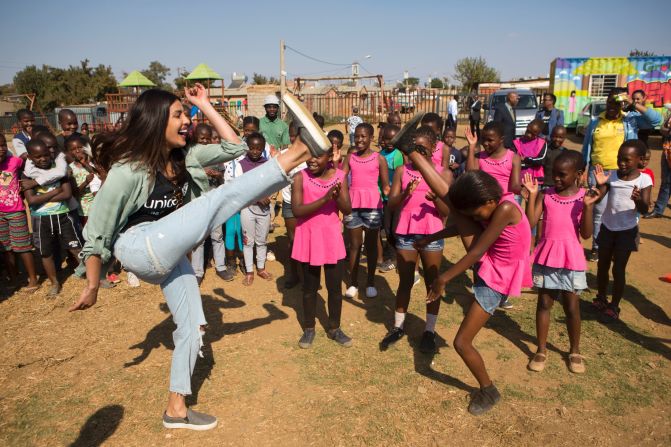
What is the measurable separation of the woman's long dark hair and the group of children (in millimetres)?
430

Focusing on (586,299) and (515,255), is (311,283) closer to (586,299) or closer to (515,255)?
(515,255)

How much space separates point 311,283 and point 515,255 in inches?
75.9

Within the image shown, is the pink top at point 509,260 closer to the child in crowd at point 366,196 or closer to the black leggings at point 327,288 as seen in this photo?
the black leggings at point 327,288

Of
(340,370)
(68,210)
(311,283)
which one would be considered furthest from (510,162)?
(68,210)

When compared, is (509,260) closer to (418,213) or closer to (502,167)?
(418,213)

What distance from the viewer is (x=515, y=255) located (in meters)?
3.28

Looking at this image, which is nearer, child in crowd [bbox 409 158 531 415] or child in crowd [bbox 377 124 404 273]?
child in crowd [bbox 409 158 531 415]

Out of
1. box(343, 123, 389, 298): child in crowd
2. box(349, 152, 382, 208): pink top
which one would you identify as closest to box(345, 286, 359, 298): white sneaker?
box(343, 123, 389, 298): child in crowd

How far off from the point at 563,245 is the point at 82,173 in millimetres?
6019

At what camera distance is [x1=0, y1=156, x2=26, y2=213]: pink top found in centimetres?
560

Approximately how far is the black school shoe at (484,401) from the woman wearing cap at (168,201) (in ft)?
6.43

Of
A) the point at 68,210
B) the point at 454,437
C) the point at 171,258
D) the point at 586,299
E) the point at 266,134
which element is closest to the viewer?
the point at 171,258

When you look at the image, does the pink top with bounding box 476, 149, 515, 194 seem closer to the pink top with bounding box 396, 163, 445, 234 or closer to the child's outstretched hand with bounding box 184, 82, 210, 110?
the pink top with bounding box 396, 163, 445, 234

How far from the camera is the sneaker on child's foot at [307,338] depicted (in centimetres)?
450
